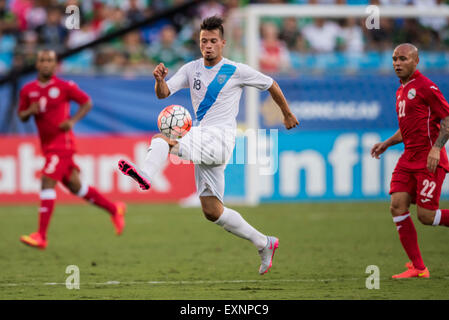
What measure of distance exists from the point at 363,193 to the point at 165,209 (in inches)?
154

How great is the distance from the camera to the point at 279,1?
17766 mm

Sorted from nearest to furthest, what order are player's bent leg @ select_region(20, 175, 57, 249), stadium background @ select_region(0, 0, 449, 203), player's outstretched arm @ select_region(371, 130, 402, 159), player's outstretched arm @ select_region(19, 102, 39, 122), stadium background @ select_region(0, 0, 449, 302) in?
player's outstretched arm @ select_region(371, 130, 402, 159) → player's bent leg @ select_region(20, 175, 57, 249) → player's outstretched arm @ select_region(19, 102, 39, 122) → stadium background @ select_region(0, 0, 449, 302) → stadium background @ select_region(0, 0, 449, 203)

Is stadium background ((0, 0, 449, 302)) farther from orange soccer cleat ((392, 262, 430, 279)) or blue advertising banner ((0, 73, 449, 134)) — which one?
orange soccer cleat ((392, 262, 430, 279))

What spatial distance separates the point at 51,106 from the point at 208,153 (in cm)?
395

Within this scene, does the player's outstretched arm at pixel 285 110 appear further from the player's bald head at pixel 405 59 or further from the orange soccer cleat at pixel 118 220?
the orange soccer cleat at pixel 118 220

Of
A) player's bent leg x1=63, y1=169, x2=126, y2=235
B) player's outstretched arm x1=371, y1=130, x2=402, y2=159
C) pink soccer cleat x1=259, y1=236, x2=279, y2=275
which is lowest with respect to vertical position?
pink soccer cleat x1=259, y1=236, x2=279, y2=275

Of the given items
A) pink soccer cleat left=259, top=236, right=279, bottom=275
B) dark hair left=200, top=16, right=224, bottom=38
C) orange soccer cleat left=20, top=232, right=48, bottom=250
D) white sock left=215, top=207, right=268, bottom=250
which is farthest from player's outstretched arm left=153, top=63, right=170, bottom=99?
orange soccer cleat left=20, top=232, right=48, bottom=250

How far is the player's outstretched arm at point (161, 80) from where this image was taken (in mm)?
6742

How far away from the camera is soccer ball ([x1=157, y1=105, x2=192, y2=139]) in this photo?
22.4ft

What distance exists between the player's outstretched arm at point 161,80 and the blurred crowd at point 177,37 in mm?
8582

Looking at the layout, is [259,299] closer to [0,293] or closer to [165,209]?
[0,293]

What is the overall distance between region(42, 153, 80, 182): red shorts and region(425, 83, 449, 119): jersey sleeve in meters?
4.88

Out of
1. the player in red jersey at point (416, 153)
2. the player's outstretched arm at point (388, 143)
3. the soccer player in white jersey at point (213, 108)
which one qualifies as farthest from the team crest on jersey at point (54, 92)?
the player in red jersey at point (416, 153)
